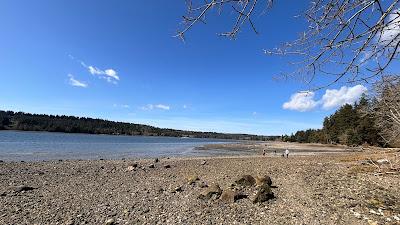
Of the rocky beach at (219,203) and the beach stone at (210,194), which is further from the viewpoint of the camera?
the beach stone at (210,194)

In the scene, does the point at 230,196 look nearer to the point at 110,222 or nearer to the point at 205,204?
the point at 205,204

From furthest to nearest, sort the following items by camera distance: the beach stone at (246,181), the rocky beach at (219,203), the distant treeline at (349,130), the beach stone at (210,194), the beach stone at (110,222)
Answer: the distant treeline at (349,130) → the beach stone at (246,181) → the beach stone at (210,194) → the rocky beach at (219,203) → the beach stone at (110,222)

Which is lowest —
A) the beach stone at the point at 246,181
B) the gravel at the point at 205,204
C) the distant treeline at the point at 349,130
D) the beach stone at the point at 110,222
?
the beach stone at the point at 110,222

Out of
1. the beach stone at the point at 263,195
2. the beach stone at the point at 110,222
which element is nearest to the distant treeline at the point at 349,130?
the beach stone at the point at 263,195

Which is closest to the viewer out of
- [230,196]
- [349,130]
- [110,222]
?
[110,222]

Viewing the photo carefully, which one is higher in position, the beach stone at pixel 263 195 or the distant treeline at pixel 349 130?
the distant treeline at pixel 349 130

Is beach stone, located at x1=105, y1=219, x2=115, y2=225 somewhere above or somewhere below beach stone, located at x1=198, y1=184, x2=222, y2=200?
below

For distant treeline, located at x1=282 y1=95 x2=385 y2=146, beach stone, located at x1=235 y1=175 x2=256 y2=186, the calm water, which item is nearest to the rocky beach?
beach stone, located at x1=235 y1=175 x2=256 y2=186

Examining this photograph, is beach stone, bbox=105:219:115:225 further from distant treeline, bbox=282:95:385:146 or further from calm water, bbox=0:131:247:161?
distant treeline, bbox=282:95:385:146

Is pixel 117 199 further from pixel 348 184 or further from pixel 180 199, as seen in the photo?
pixel 348 184

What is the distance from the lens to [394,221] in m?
8.25

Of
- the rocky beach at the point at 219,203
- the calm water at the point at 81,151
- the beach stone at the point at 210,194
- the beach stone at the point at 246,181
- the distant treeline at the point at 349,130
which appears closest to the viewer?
the rocky beach at the point at 219,203

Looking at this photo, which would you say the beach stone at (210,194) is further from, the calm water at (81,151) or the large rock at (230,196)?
the calm water at (81,151)

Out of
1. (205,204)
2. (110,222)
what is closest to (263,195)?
(205,204)
